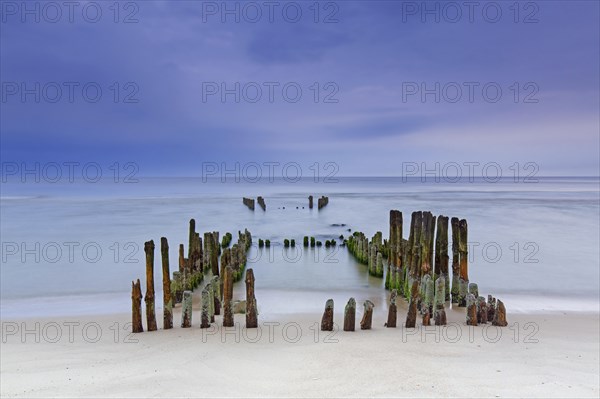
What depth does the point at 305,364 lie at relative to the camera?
6305 mm

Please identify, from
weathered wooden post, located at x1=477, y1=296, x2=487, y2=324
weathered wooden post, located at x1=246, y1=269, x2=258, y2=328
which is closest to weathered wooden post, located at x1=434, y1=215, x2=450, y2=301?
weathered wooden post, located at x1=477, y1=296, x2=487, y2=324

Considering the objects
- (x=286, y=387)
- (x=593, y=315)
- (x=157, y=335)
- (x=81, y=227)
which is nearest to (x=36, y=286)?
(x=157, y=335)

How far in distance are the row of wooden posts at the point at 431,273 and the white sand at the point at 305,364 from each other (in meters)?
0.46

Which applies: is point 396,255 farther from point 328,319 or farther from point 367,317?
point 328,319

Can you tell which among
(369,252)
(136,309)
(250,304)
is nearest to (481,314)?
(250,304)

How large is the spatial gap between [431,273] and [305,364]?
198 inches

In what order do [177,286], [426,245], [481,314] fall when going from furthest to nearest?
[177,286]
[426,245]
[481,314]

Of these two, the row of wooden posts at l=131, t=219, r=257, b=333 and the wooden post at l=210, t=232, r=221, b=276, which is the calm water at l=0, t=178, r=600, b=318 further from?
the row of wooden posts at l=131, t=219, r=257, b=333

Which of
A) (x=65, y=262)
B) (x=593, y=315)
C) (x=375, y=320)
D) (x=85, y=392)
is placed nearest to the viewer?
(x=85, y=392)

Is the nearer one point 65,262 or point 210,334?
point 210,334

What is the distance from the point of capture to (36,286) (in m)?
13.1

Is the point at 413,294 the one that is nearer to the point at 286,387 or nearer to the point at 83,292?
the point at 286,387

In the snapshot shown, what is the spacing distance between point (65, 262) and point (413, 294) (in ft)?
43.5

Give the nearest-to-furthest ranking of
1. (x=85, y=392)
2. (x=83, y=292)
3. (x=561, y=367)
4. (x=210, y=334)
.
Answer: (x=85, y=392) → (x=561, y=367) → (x=210, y=334) → (x=83, y=292)
